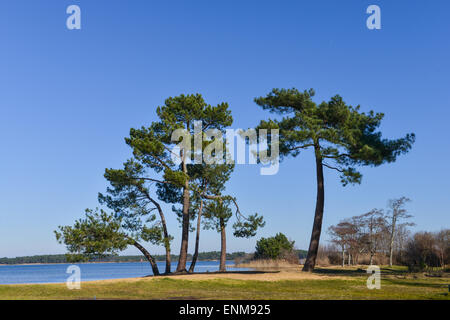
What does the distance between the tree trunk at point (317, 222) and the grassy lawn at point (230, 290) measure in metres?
5.67

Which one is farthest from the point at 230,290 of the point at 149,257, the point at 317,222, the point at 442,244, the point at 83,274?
the point at 83,274

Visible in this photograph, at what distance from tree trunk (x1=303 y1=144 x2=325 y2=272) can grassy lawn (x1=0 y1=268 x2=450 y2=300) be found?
567 cm

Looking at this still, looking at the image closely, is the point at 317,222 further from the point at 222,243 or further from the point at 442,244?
the point at 442,244

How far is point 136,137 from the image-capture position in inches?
1147

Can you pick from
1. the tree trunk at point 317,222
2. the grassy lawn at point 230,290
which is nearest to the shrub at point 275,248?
the tree trunk at point 317,222

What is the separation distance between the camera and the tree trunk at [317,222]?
26953 mm

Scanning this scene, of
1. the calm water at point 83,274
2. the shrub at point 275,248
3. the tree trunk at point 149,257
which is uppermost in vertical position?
the tree trunk at point 149,257

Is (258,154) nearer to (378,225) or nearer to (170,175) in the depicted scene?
(170,175)

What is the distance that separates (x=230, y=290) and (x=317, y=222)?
39.7 feet

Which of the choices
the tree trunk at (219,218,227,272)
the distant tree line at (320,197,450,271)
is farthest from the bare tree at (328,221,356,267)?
the tree trunk at (219,218,227,272)

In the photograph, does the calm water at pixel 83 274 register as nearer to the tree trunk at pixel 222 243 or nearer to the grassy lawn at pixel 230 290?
the tree trunk at pixel 222 243

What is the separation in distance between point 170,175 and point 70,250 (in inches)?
280

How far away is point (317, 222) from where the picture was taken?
27219 mm
